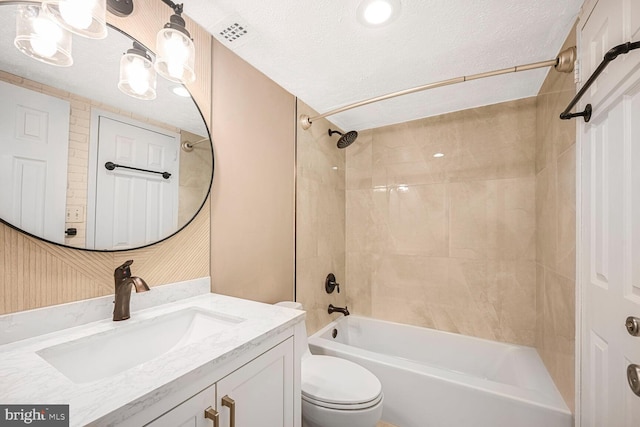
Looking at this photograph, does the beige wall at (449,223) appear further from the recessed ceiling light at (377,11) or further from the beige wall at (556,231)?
the recessed ceiling light at (377,11)

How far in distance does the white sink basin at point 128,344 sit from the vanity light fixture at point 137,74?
86 cm

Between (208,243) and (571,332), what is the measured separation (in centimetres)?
178

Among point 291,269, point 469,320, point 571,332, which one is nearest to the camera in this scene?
point 571,332

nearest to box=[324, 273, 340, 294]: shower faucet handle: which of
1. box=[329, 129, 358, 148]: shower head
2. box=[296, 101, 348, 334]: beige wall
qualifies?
box=[296, 101, 348, 334]: beige wall

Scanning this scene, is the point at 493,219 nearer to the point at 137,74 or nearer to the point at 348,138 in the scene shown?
the point at 348,138

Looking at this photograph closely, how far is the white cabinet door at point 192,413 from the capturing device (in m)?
0.55

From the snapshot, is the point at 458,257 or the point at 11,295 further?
the point at 458,257

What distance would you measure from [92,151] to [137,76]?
1.13 feet

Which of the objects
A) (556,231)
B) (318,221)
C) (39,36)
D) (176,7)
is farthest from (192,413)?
(556,231)

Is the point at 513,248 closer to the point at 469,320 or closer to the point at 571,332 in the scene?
the point at 469,320

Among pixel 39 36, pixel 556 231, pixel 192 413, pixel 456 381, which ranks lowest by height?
pixel 456 381

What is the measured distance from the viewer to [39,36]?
77 centimetres

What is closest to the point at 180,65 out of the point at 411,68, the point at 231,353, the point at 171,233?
the point at 171,233

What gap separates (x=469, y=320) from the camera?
2090 millimetres
